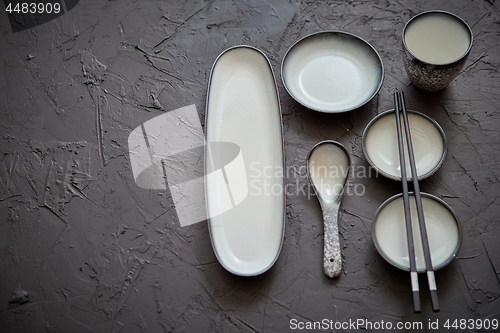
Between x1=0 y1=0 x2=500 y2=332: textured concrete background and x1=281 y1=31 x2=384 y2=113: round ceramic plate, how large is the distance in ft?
0.12

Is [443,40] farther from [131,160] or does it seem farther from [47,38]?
[47,38]

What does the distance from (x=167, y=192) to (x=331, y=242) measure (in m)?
0.34

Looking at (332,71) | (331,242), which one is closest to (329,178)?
(331,242)

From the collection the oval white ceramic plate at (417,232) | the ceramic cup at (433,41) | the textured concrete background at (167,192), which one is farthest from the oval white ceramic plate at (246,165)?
the ceramic cup at (433,41)

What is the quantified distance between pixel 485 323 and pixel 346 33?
63 cm

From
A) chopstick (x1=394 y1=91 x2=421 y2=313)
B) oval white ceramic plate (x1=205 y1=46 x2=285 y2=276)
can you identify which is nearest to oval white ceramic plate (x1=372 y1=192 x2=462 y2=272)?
chopstick (x1=394 y1=91 x2=421 y2=313)

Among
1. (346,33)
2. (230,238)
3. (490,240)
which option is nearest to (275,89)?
(346,33)

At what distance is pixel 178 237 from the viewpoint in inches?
31.1

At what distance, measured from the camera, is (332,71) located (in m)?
0.90

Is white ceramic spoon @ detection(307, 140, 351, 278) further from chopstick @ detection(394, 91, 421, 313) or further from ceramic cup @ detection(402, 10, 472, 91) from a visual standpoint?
ceramic cup @ detection(402, 10, 472, 91)

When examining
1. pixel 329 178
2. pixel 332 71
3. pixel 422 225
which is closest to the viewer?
pixel 422 225

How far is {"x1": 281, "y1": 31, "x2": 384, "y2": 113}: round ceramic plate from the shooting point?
86 cm

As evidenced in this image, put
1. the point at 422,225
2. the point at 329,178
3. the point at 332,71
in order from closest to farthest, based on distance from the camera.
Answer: the point at 422,225
the point at 329,178
the point at 332,71

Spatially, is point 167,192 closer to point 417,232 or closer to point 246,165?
point 246,165
